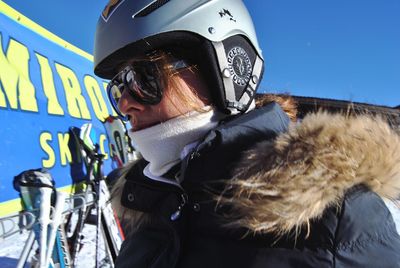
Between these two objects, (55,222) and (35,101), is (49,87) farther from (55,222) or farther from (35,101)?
(55,222)

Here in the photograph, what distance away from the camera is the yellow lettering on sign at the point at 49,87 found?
4.81 meters

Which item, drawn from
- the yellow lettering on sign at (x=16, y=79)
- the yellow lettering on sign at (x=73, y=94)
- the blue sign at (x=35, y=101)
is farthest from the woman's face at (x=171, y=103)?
the yellow lettering on sign at (x=73, y=94)

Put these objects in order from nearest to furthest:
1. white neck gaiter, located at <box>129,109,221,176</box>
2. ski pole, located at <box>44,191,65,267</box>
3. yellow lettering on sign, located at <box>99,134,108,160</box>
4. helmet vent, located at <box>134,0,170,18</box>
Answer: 1. white neck gaiter, located at <box>129,109,221,176</box>
2. helmet vent, located at <box>134,0,170,18</box>
3. ski pole, located at <box>44,191,65,267</box>
4. yellow lettering on sign, located at <box>99,134,108,160</box>

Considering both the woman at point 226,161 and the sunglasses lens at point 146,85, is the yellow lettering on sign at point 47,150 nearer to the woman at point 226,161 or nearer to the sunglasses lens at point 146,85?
the woman at point 226,161

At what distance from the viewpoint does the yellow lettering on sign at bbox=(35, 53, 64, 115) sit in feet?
15.8

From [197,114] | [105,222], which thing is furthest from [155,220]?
[105,222]

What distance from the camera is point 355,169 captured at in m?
0.94

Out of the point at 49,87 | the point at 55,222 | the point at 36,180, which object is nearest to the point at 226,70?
the point at 55,222

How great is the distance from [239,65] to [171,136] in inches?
17.1

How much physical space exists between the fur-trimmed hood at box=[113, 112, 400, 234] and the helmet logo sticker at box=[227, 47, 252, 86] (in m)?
0.47

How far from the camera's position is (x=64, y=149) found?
194 inches

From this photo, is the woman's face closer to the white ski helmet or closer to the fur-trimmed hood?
the white ski helmet

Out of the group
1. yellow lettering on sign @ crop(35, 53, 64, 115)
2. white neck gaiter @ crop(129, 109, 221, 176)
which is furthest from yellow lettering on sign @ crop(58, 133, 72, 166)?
white neck gaiter @ crop(129, 109, 221, 176)

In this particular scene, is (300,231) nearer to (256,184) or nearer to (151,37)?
(256,184)
